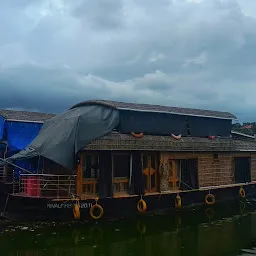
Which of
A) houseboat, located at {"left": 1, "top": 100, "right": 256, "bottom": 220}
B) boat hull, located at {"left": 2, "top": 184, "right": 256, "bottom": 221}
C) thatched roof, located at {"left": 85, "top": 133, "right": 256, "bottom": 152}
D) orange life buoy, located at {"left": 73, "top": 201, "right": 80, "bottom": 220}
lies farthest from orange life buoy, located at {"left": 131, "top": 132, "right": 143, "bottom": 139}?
orange life buoy, located at {"left": 73, "top": 201, "right": 80, "bottom": 220}

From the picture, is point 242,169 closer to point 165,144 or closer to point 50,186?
point 165,144

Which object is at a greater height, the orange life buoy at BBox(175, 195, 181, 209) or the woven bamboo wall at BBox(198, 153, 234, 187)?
the woven bamboo wall at BBox(198, 153, 234, 187)

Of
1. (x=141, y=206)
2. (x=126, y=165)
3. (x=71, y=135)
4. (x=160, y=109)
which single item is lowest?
(x=141, y=206)

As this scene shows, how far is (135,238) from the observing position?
10.3 meters

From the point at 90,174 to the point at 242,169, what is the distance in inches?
327

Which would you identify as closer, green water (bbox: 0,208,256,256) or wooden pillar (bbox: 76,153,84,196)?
green water (bbox: 0,208,256,256)

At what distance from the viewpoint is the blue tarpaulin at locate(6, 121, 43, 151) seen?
1658 cm

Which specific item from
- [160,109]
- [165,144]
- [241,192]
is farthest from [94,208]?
[241,192]

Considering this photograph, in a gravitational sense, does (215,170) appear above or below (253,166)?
below

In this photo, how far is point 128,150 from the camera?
43.1 ft

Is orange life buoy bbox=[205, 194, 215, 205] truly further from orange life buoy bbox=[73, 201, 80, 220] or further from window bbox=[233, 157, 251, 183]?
orange life buoy bbox=[73, 201, 80, 220]

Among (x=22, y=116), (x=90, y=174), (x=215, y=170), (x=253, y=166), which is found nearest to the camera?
(x=90, y=174)

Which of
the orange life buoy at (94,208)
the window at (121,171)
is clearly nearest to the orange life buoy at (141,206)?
the window at (121,171)

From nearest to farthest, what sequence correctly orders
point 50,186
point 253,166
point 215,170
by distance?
point 50,186
point 215,170
point 253,166
